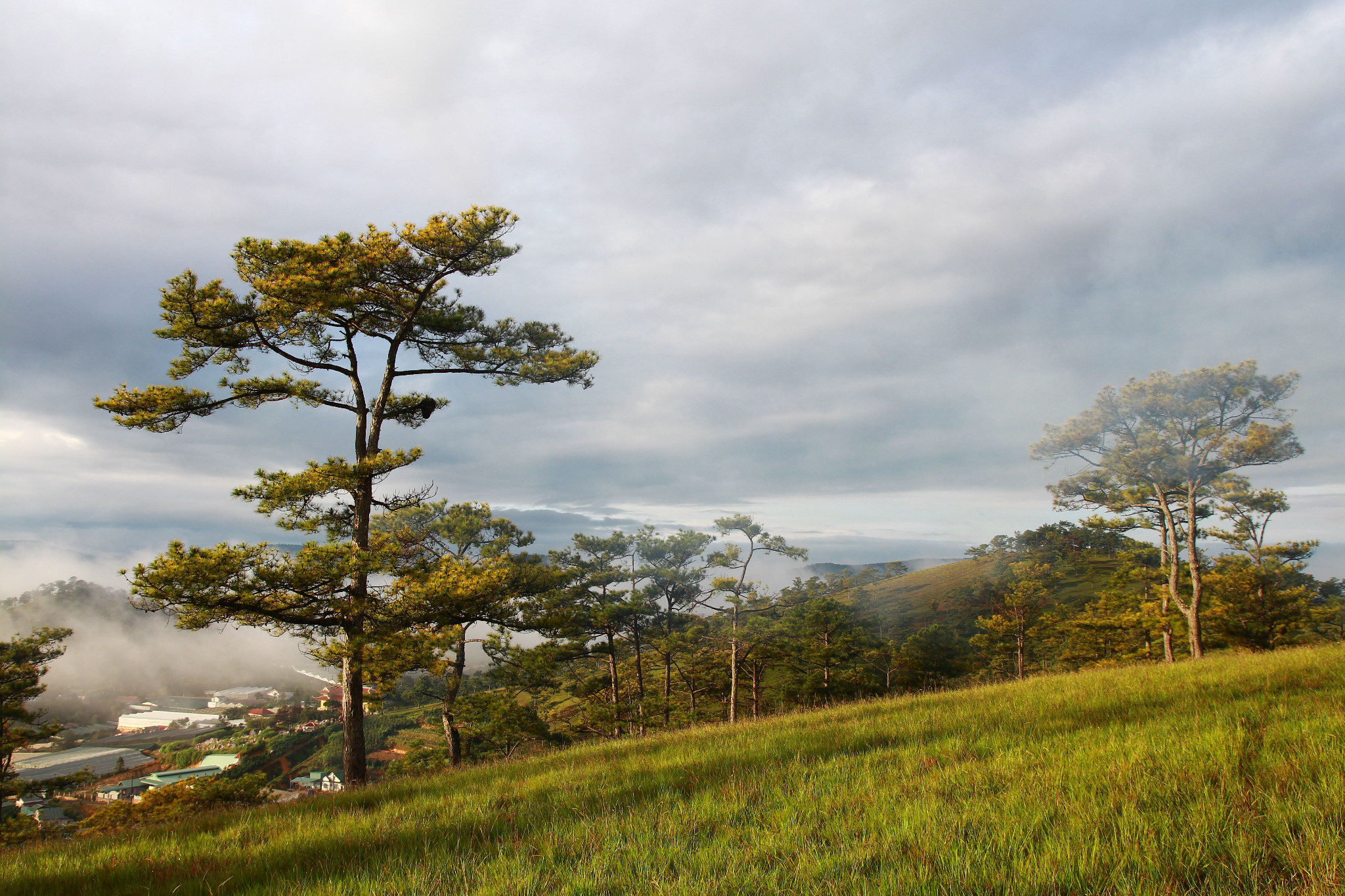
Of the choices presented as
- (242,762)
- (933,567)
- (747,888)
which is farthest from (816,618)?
(933,567)

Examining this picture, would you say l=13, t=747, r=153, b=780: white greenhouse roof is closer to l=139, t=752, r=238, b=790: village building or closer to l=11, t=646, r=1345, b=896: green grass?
l=139, t=752, r=238, b=790: village building

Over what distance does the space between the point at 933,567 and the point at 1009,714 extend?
135074mm

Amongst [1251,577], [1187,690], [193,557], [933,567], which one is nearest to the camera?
[1187,690]

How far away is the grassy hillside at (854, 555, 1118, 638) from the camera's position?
7038 centimetres

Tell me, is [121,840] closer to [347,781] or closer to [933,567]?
[347,781]

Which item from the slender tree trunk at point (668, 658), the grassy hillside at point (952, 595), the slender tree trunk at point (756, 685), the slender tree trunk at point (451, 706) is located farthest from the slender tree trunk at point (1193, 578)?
the grassy hillside at point (952, 595)

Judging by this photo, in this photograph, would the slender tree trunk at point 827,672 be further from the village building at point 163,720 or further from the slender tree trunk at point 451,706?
the village building at point 163,720

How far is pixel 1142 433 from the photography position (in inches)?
854

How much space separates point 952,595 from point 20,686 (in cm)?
9565

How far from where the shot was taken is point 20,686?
83.5 feet

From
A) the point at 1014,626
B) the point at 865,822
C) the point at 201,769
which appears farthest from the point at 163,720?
the point at 865,822

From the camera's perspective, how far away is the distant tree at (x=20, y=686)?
2498 centimetres

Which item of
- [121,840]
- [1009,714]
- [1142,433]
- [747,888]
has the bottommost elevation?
[121,840]

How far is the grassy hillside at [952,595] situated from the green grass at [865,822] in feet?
215
